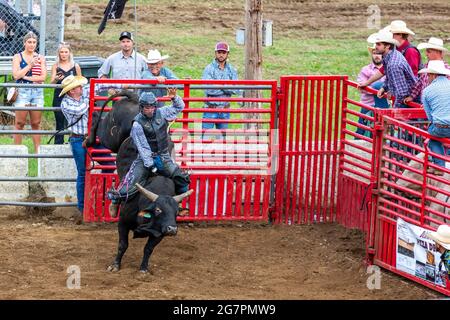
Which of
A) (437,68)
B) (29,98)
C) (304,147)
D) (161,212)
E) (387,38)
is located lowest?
(161,212)

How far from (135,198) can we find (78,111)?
206 cm

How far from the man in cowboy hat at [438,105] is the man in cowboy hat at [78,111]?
3886 mm

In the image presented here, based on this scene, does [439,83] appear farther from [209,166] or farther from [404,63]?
[209,166]

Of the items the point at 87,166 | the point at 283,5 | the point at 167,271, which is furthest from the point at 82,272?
the point at 283,5

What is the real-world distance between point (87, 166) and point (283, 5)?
1784cm

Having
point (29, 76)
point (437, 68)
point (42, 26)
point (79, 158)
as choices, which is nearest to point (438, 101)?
point (437, 68)

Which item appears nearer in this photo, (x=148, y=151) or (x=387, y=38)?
(x=148, y=151)

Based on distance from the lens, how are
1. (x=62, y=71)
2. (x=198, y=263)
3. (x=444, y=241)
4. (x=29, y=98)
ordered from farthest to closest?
(x=29, y=98) < (x=62, y=71) < (x=198, y=263) < (x=444, y=241)

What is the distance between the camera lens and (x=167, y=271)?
40.0 ft

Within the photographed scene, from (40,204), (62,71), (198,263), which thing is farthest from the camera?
(62,71)

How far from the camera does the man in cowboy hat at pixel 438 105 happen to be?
11.8 metres

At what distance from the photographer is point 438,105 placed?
12.0 metres

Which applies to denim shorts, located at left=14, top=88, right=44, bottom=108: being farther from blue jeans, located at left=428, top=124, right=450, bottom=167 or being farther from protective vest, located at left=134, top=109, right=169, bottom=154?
blue jeans, located at left=428, top=124, right=450, bottom=167

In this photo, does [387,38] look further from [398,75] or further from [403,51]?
[403,51]
